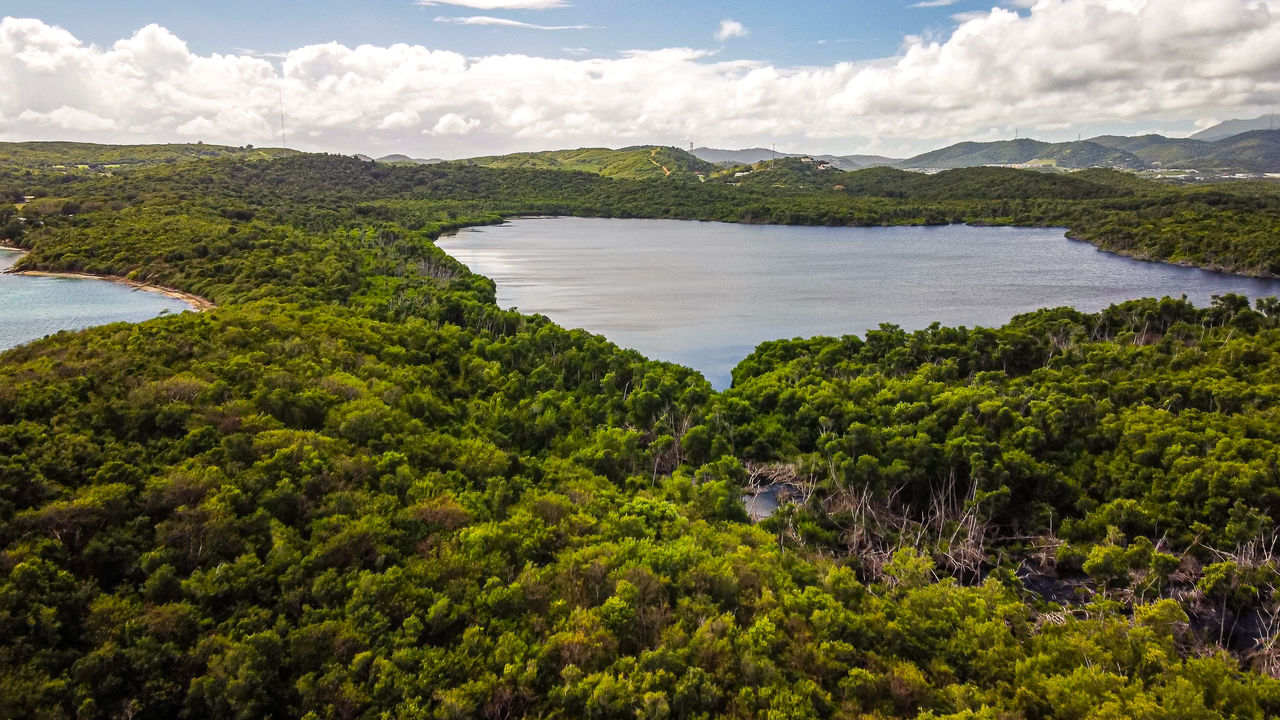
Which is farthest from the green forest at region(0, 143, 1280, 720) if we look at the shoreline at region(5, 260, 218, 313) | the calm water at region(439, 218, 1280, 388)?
the calm water at region(439, 218, 1280, 388)

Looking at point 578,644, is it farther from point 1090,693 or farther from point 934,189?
point 934,189

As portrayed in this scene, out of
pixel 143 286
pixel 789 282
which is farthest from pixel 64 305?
pixel 789 282

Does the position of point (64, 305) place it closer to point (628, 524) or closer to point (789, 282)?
point (628, 524)

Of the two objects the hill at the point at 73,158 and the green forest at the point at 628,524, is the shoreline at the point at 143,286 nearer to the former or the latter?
the green forest at the point at 628,524

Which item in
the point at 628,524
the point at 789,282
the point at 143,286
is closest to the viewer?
the point at 628,524

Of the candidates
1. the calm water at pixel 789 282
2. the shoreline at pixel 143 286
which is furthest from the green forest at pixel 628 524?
the calm water at pixel 789 282

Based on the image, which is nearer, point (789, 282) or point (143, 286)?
point (143, 286)

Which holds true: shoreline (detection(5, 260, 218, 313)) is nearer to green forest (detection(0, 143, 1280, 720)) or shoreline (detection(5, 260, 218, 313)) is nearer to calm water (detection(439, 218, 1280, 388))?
green forest (detection(0, 143, 1280, 720))

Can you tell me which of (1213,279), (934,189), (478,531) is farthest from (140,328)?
(934,189)
